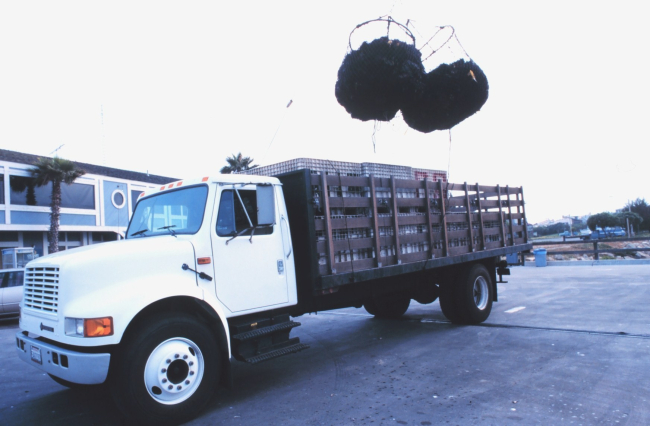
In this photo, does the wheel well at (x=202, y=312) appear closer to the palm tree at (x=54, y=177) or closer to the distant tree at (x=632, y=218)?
the palm tree at (x=54, y=177)

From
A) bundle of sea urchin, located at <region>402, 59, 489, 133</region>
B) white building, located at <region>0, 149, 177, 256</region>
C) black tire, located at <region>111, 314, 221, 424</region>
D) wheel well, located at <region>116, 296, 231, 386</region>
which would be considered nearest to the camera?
bundle of sea urchin, located at <region>402, 59, 489, 133</region>

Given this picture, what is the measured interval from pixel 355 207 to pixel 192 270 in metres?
2.35

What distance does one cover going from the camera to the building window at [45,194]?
22.2m

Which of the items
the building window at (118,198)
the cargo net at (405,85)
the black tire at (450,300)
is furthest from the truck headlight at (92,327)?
the building window at (118,198)

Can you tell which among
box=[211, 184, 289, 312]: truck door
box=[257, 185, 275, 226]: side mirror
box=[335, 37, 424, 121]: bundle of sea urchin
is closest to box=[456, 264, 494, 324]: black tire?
box=[211, 184, 289, 312]: truck door

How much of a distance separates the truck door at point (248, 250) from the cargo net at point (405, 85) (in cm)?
171

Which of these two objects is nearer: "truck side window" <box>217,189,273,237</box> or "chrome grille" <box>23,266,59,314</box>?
"chrome grille" <box>23,266,59,314</box>

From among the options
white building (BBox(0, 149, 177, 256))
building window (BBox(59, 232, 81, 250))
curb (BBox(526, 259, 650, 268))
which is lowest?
curb (BBox(526, 259, 650, 268))

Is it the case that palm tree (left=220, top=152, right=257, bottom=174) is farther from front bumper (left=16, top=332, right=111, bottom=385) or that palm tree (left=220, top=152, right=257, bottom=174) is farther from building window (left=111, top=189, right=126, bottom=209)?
front bumper (left=16, top=332, right=111, bottom=385)

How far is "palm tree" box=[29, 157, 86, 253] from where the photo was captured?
22.3 m

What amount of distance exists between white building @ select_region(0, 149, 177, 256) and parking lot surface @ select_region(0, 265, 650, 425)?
56.1ft

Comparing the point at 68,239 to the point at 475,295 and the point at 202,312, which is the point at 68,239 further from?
the point at 202,312

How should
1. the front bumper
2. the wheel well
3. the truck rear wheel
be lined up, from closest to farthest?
the front bumper, the wheel well, the truck rear wheel

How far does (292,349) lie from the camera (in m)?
4.90
